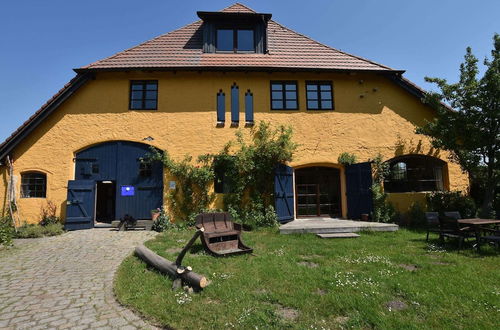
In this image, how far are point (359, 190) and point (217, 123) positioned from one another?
6600 mm

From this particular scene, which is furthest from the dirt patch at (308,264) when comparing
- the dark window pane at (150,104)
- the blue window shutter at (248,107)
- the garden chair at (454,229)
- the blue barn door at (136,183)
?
the dark window pane at (150,104)

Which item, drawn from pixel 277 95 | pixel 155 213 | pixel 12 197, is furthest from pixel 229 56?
pixel 12 197

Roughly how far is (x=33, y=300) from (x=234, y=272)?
3.14 meters

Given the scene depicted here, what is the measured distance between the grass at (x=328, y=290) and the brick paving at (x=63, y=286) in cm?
31

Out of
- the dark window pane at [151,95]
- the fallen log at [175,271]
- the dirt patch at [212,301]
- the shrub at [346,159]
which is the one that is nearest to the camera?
the dirt patch at [212,301]

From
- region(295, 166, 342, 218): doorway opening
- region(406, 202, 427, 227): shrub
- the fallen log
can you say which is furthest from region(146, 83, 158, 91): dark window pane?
region(406, 202, 427, 227): shrub

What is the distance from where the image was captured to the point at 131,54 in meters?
13.0

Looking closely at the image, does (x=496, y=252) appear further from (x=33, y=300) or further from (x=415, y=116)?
(x=33, y=300)

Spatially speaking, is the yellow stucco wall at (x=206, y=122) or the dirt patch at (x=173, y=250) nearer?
the dirt patch at (x=173, y=250)

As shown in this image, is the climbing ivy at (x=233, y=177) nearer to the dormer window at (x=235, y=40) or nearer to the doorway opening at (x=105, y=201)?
the doorway opening at (x=105, y=201)

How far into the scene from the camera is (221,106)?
1244 centimetres

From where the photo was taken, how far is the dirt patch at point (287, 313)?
3513 mm

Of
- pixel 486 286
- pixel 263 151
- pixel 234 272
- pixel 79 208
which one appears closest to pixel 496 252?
pixel 486 286

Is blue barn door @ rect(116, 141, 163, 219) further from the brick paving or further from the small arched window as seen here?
the small arched window
